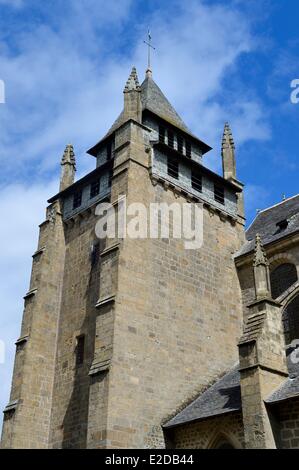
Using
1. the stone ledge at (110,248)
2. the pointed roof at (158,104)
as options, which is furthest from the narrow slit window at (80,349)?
the pointed roof at (158,104)

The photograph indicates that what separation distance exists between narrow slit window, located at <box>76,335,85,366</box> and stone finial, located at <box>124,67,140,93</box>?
915 cm

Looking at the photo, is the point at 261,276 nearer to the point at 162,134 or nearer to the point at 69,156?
the point at 162,134

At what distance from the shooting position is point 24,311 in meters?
21.3

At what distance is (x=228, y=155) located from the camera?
25.8m

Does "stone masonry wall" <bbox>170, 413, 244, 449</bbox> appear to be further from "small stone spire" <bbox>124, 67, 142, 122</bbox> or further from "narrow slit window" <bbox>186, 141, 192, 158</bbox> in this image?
"narrow slit window" <bbox>186, 141, 192, 158</bbox>

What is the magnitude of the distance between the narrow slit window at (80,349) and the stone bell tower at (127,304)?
34 millimetres

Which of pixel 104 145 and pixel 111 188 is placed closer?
pixel 111 188

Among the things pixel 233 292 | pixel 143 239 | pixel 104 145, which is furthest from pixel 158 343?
pixel 104 145

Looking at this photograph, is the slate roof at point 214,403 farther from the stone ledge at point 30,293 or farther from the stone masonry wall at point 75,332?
the stone ledge at point 30,293

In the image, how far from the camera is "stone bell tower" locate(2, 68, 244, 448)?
667 inches

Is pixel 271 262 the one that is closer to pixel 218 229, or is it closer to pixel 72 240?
pixel 218 229

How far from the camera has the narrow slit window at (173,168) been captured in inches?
857
